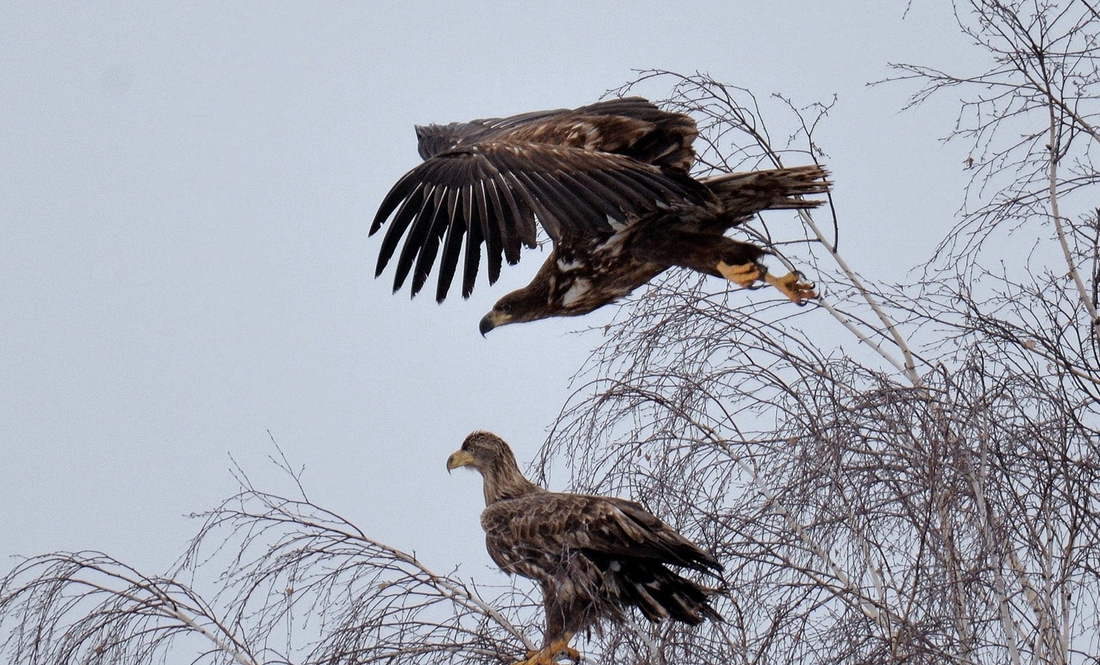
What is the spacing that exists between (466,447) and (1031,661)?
2.83 metres

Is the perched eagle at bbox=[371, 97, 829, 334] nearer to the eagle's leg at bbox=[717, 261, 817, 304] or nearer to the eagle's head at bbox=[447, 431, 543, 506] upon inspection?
the eagle's leg at bbox=[717, 261, 817, 304]

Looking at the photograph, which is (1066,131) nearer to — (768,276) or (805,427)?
(768,276)

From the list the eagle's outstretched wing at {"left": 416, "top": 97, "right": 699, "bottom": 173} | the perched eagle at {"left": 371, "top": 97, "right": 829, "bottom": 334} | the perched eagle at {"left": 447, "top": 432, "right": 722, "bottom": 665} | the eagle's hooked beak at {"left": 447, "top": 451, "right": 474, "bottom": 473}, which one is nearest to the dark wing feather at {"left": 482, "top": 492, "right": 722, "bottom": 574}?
the perched eagle at {"left": 447, "top": 432, "right": 722, "bottom": 665}

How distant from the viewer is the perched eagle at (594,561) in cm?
552

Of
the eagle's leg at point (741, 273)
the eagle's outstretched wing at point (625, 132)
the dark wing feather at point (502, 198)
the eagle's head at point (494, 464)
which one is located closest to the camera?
the dark wing feather at point (502, 198)

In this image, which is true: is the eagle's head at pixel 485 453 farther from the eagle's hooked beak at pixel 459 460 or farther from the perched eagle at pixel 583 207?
the perched eagle at pixel 583 207

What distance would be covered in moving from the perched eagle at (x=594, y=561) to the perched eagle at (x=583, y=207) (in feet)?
3.36

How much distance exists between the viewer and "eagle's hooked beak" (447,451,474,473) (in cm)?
676

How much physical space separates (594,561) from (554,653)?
40 cm

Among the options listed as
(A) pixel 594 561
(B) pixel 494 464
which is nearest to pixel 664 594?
(A) pixel 594 561

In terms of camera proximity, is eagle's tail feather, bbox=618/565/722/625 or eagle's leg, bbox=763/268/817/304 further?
eagle's leg, bbox=763/268/817/304

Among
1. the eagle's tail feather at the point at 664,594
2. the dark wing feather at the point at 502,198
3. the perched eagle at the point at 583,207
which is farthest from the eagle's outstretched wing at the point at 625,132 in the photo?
the eagle's tail feather at the point at 664,594

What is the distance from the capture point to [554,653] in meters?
5.66

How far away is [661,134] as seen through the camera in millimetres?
6582
